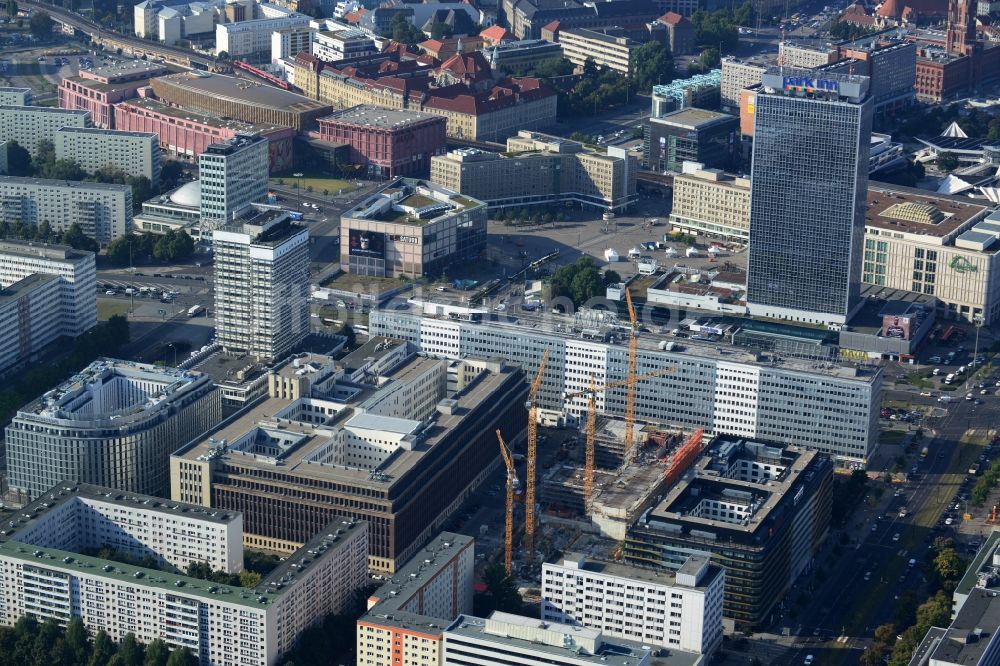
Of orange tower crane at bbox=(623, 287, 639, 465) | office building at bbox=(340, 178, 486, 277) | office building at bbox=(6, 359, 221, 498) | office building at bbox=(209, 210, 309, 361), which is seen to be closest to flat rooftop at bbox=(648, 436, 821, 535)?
orange tower crane at bbox=(623, 287, 639, 465)

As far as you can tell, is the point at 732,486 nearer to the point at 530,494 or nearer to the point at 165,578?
the point at 530,494

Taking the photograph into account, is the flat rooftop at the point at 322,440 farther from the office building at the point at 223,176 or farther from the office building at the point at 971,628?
the office building at the point at 223,176

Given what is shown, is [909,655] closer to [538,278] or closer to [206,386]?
[206,386]

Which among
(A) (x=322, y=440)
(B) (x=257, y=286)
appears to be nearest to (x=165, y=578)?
(A) (x=322, y=440)

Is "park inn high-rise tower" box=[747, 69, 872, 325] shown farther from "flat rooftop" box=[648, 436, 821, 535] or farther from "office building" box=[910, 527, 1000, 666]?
"office building" box=[910, 527, 1000, 666]

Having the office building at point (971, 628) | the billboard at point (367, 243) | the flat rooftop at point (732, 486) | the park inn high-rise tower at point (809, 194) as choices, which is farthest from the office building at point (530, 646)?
the billboard at point (367, 243)

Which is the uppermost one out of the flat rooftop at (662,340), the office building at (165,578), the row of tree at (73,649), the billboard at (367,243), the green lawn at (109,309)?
the flat rooftop at (662,340)

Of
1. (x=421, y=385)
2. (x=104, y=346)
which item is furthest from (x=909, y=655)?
(x=104, y=346)

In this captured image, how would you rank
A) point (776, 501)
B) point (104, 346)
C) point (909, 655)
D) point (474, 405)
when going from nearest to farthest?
point (909, 655) → point (776, 501) → point (474, 405) → point (104, 346)
